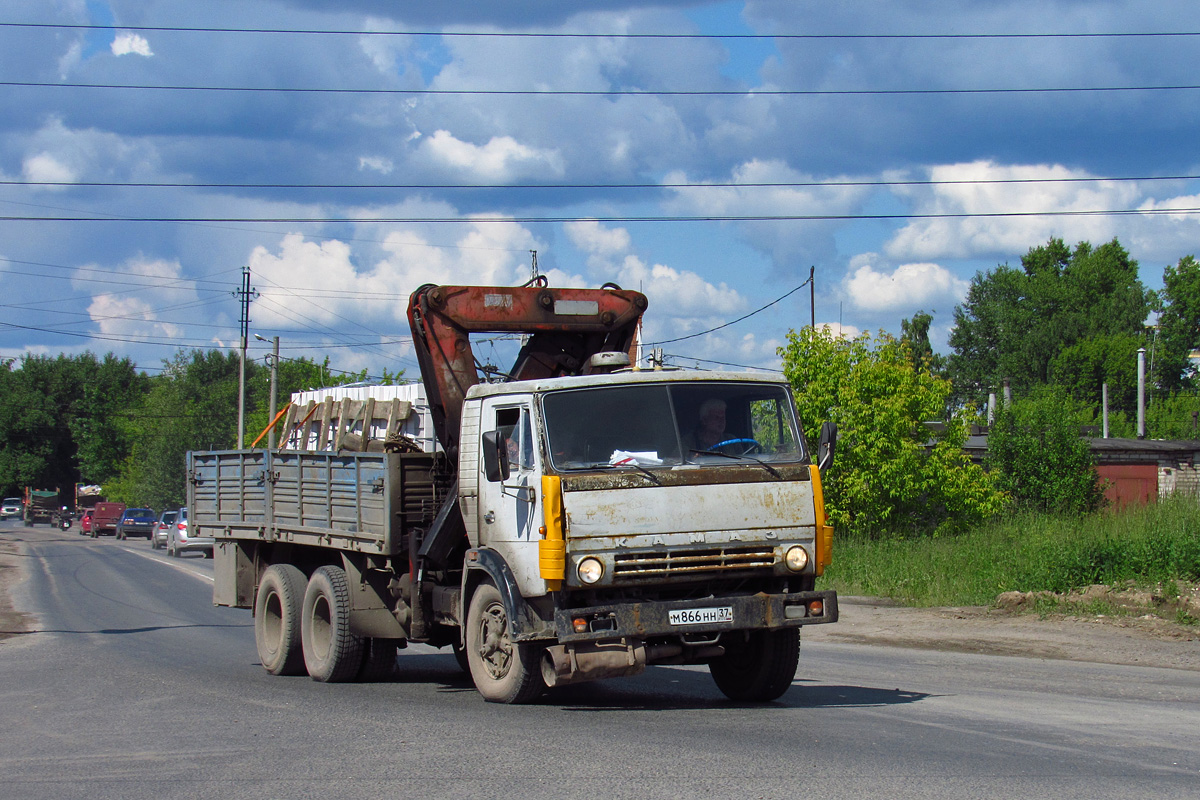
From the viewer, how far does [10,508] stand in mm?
103125

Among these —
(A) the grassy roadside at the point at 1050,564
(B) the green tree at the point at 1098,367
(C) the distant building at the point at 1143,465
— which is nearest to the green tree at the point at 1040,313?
(B) the green tree at the point at 1098,367

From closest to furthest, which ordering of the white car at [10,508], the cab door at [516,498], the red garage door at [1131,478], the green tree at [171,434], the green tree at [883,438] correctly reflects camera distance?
the cab door at [516,498]
the green tree at [883,438]
the red garage door at [1131,478]
the green tree at [171,434]
the white car at [10,508]

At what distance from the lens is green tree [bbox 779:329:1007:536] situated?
26891mm

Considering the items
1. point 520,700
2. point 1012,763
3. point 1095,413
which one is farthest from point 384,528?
point 1095,413

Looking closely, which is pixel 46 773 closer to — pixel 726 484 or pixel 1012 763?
pixel 726 484

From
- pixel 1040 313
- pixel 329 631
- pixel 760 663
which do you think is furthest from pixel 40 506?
pixel 760 663

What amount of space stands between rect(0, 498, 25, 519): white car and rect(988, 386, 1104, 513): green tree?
91725 millimetres

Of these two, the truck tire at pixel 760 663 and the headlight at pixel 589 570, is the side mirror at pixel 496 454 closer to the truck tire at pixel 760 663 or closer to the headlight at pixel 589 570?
the headlight at pixel 589 570

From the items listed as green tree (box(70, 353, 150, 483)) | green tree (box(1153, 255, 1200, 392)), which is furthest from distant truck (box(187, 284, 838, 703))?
green tree (box(70, 353, 150, 483))

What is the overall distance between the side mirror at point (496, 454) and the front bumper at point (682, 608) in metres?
1.15

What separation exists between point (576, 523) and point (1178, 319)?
82401 millimetres

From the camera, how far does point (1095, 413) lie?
8169cm

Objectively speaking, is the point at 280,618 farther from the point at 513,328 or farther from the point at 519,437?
the point at 519,437

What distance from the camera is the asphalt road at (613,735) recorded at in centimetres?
616
